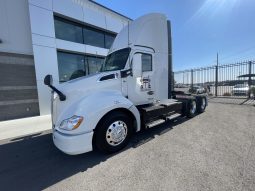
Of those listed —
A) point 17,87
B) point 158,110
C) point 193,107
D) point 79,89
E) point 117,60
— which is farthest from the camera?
point 17,87

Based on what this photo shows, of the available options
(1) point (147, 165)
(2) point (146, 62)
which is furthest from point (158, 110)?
(1) point (147, 165)

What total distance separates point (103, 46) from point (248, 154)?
10622mm

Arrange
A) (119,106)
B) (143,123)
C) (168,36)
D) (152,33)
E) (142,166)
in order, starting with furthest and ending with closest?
1. (168,36)
2. (152,33)
3. (143,123)
4. (119,106)
5. (142,166)

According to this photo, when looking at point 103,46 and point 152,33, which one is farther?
point 103,46

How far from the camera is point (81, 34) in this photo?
32.5 feet

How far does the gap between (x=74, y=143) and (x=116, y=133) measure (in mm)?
990

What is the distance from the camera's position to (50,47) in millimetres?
8172

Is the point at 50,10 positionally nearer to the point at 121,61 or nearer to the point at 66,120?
the point at 121,61

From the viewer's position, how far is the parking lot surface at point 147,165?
2.37m

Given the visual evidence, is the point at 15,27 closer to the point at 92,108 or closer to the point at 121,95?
the point at 121,95

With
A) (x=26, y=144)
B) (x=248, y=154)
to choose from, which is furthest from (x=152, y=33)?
(x=26, y=144)

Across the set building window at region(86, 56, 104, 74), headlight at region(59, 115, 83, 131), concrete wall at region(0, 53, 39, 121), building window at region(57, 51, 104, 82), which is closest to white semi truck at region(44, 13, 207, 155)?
headlight at region(59, 115, 83, 131)

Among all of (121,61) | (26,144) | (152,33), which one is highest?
(152,33)

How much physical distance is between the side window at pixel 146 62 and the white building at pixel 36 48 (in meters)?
4.22
